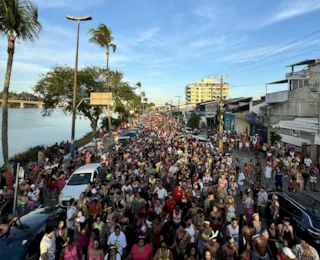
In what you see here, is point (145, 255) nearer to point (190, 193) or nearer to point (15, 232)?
point (15, 232)

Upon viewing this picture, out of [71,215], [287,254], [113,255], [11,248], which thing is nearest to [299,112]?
[287,254]

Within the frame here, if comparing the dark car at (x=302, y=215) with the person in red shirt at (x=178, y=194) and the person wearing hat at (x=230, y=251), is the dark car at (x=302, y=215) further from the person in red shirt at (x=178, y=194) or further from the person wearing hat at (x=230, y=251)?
the person in red shirt at (x=178, y=194)

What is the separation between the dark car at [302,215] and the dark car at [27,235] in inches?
259

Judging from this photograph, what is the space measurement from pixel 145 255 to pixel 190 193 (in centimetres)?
432

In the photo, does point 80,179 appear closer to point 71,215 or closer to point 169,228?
point 71,215

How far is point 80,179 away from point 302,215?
861 cm

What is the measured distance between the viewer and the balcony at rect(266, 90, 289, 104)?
22.3 metres

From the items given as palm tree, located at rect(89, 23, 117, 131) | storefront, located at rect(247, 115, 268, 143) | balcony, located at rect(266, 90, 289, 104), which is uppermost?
palm tree, located at rect(89, 23, 117, 131)

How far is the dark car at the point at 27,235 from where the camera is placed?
5.49m

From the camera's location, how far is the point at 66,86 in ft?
113

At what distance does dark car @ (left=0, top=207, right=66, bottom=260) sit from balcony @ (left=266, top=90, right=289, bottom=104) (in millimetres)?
20704

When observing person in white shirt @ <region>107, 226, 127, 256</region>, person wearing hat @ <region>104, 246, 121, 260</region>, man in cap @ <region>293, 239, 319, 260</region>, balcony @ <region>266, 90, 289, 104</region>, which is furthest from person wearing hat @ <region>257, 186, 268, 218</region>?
balcony @ <region>266, 90, 289, 104</region>

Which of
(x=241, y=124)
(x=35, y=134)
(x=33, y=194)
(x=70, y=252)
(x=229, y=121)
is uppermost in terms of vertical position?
(x=229, y=121)

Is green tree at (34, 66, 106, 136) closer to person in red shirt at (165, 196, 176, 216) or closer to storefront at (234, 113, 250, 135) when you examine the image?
storefront at (234, 113, 250, 135)
